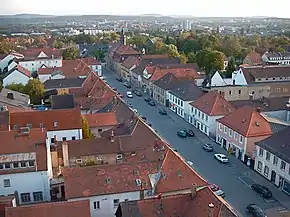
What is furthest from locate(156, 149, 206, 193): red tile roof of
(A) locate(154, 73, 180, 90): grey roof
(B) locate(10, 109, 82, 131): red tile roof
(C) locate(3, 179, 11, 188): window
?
(A) locate(154, 73, 180, 90): grey roof

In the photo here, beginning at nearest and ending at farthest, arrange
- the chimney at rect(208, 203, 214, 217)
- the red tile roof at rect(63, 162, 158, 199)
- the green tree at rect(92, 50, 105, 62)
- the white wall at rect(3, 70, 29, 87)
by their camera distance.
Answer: the chimney at rect(208, 203, 214, 217) → the red tile roof at rect(63, 162, 158, 199) → the white wall at rect(3, 70, 29, 87) → the green tree at rect(92, 50, 105, 62)

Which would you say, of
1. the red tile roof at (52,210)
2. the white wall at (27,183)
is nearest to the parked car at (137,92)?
the white wall at (27,183)

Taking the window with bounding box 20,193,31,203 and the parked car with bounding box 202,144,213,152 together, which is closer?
the window with bounding box 20,193,31,203

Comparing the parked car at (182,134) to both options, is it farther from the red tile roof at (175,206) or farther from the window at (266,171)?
the red tile roof at (175,206)

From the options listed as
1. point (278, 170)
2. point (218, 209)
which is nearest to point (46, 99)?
point (278, 170)

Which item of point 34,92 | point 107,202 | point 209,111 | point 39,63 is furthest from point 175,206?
point 39,63

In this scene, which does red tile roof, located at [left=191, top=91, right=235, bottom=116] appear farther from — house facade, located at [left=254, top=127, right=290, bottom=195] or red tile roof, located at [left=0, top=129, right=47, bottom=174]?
red tile roof, located at [left=0, top=129, right=47, bottom=174]
